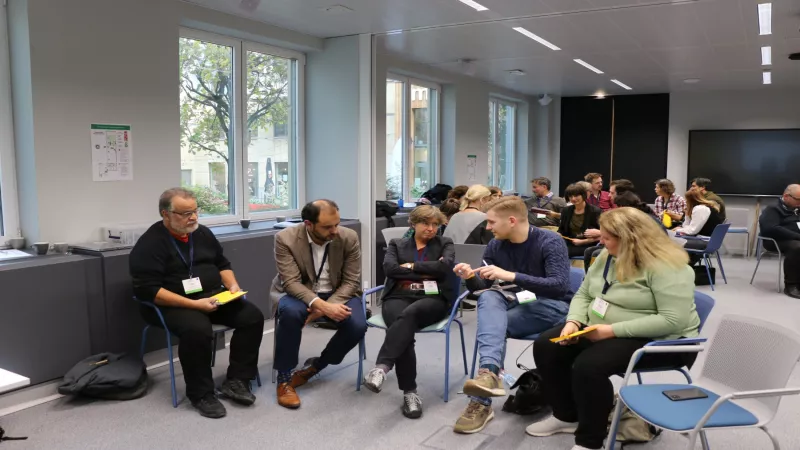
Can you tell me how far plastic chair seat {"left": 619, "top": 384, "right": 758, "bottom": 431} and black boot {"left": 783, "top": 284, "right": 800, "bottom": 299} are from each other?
4.95 meters

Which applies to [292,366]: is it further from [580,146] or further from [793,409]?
[580,146]

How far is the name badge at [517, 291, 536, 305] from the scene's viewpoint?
3290mm

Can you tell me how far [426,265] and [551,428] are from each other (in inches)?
44.7

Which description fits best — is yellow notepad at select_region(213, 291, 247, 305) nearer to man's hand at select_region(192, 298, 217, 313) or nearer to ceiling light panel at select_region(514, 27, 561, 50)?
man's hand at select_region(192, 298, 217, 313)

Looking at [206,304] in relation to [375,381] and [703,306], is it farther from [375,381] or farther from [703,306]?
[703,306]

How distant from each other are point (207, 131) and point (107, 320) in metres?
1.97

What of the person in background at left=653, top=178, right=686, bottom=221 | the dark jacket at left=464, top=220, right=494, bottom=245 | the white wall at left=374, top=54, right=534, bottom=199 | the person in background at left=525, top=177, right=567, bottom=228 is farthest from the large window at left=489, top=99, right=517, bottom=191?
the dark jacket at left=464, top=220, right=494, bottom=245

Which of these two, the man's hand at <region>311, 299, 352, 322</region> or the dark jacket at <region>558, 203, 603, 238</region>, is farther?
the dark jacket at <region>558, 203, 603, 238</region>

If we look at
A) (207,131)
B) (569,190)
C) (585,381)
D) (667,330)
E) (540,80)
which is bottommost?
(585,381)

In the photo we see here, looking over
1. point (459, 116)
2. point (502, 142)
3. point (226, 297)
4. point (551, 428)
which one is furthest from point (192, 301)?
point (502, 142)

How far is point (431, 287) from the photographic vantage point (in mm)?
3713

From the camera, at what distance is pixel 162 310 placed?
3541mm

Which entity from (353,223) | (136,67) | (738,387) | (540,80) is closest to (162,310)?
(136,67)

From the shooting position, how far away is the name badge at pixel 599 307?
114 inches
